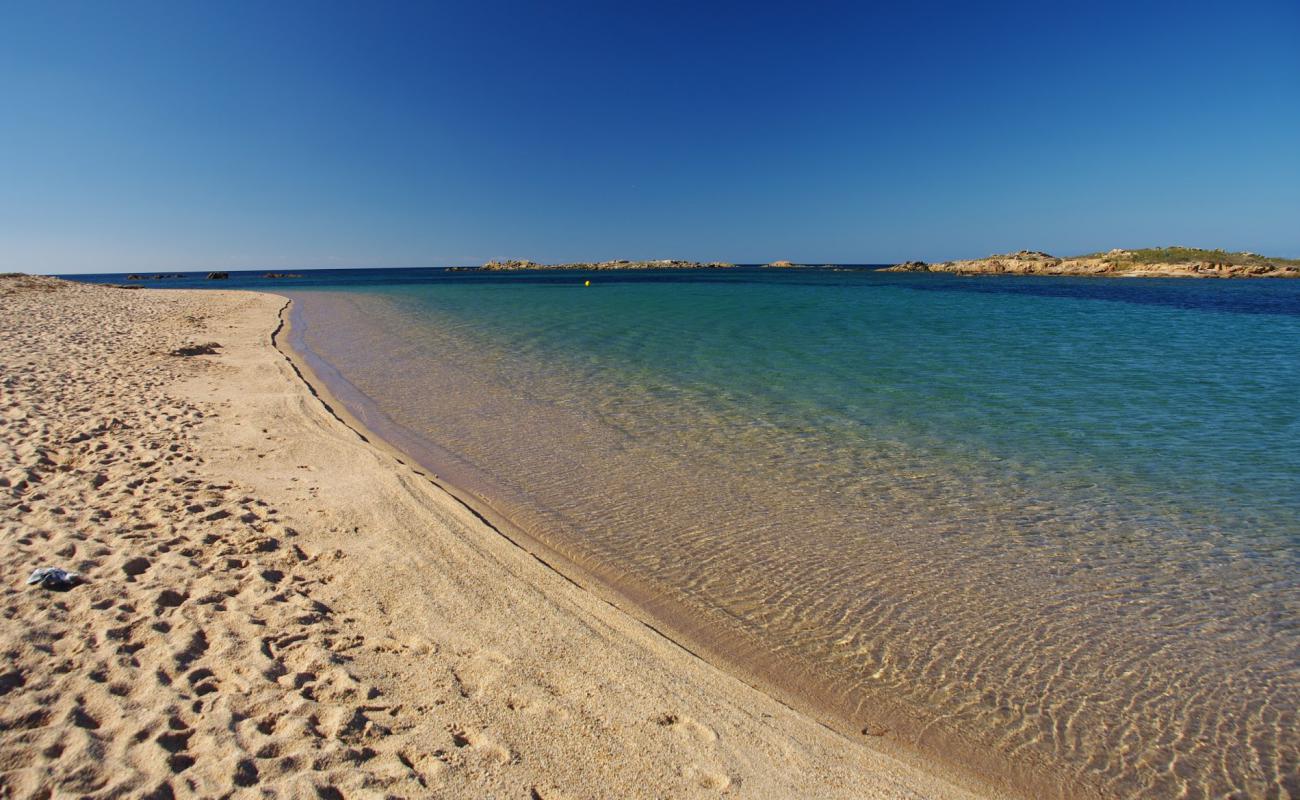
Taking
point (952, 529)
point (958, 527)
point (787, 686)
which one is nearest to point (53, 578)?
point (787, 686)

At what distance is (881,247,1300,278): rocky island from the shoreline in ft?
284

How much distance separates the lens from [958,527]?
6.76 m

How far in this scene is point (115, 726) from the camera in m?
3.14

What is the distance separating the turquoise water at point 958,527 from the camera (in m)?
4.11

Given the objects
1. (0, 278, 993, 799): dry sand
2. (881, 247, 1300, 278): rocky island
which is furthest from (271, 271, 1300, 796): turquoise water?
(881, 247, 1300, 278): rocky island

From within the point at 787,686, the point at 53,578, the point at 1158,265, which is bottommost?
the point at 787,686

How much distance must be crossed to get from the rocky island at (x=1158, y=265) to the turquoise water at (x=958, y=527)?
6821 centimetres

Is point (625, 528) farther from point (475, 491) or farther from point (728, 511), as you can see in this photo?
point (475, 491)

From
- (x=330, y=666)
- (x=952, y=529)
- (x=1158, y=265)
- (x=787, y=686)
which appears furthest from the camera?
(x=1158, y=265)

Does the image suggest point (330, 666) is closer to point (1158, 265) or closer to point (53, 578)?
point (53, 578)

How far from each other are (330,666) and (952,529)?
6.32 m

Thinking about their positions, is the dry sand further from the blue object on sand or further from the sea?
the sea

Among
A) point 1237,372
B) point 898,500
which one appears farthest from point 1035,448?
point 1237,372

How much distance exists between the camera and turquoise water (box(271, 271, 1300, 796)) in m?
4.11
